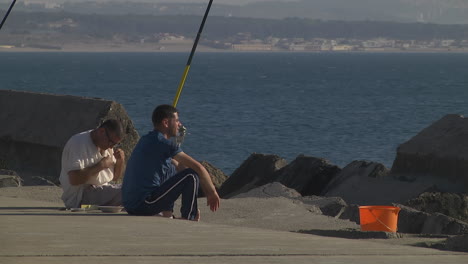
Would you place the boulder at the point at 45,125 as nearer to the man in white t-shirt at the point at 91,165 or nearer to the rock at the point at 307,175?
the rock at the point at 307,175

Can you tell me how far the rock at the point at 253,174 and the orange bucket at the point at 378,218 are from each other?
5.78 metres

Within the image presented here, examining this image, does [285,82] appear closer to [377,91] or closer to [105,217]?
[377,91]

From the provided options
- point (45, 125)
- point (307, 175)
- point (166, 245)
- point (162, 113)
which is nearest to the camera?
point (166, 245)

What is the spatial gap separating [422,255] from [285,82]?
310 feet

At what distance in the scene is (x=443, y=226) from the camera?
31.0ft

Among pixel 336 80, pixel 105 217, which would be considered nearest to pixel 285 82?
pixel 336 80

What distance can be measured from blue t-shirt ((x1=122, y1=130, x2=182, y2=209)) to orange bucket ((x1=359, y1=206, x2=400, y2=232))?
175 centimetres

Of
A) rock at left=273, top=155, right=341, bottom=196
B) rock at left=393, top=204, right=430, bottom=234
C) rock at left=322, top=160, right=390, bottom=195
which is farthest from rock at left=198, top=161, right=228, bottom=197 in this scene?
rock at left=393, top=204, right=430, bottom=234

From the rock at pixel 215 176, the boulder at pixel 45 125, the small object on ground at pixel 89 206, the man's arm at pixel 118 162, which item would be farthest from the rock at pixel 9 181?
the rock at pixel 215 176

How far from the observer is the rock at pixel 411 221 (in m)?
9.80

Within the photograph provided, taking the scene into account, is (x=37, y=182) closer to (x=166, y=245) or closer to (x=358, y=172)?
(x=358, y=172)

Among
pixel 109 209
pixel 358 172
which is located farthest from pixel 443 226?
pixel 358 172

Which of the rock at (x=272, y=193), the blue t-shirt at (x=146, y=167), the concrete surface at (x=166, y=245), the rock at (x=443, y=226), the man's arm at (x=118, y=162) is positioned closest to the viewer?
the concrete surface at (x=166, y=245)

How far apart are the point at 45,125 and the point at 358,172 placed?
4005mm
